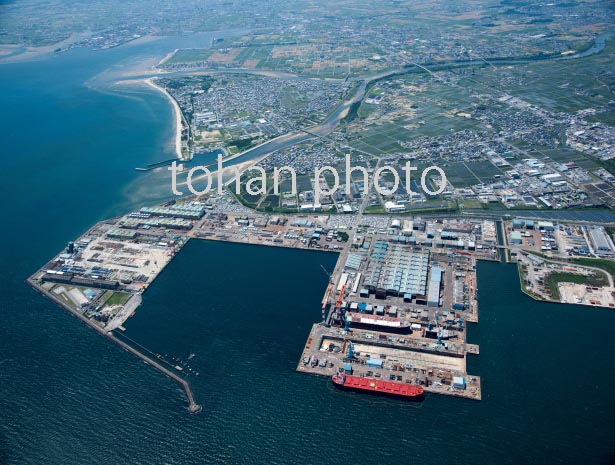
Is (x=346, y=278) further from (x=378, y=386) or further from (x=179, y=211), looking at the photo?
(x=179, y=211)

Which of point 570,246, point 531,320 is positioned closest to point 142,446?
point 531,320

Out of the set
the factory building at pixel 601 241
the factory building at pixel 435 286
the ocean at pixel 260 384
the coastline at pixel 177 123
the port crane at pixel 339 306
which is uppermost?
the coastline at pixel 177 123

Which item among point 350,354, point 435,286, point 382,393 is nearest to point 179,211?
point 350,354

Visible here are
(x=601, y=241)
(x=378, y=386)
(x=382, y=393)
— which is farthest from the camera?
(x=601, y=241)

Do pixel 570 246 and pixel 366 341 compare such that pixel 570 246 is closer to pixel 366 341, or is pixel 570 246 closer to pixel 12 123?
pixel 366 341

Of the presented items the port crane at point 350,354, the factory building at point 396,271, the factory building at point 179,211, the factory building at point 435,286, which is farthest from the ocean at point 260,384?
the factory building at point 179,211

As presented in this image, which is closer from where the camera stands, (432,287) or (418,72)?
(432,287)

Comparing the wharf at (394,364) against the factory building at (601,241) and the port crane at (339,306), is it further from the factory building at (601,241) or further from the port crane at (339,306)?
the factory building at (601,241)
